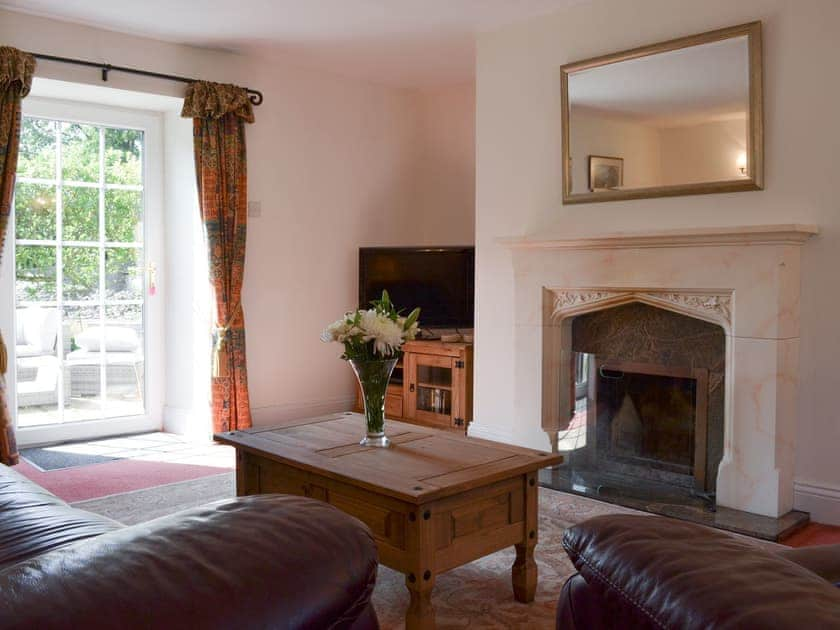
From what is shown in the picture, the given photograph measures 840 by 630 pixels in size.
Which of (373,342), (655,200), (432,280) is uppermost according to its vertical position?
(655,200)

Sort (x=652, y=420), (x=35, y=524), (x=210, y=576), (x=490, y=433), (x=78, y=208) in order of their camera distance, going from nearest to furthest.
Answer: (x=210, y=576) < (x=35, y=524) < (x=652, y=420) < (x=490, y=433) < (x=78, y=208)

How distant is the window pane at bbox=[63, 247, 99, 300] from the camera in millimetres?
4891

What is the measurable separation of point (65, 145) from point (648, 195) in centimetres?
355

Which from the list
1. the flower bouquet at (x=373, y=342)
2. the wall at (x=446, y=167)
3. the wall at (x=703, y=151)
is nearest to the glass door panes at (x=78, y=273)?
the wall at (x=446, y=167)

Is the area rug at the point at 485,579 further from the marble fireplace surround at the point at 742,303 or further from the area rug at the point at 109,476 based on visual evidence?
the marble fireplace surround at the point at 742,303

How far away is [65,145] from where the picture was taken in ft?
16.0

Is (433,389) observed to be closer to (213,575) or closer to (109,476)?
(109,476)

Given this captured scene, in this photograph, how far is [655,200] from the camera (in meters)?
3.87

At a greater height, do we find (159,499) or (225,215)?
(225,215)

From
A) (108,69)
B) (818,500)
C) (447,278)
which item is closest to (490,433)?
(447,278)

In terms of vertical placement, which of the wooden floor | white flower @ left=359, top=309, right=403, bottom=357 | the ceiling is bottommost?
the wooden floor

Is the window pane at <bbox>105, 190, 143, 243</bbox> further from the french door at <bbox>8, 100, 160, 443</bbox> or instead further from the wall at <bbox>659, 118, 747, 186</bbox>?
the wall at <bbox>659, 118, 747, 186</bbox>

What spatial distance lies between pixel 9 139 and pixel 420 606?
3.42 metres

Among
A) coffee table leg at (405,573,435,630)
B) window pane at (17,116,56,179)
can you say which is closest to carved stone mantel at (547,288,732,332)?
coffee table leg at (405,573,435,630)
